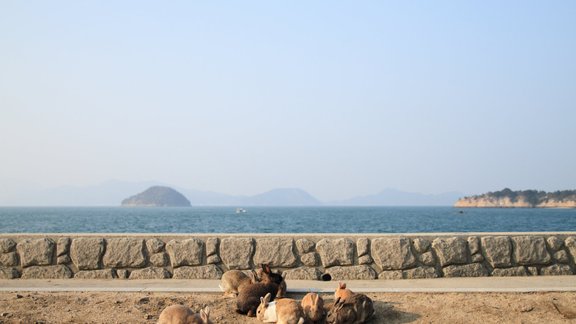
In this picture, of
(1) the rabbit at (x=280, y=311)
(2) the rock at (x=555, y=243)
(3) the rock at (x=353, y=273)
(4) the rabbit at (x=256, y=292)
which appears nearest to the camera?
(1) the rabbit at (x=280, y=311)

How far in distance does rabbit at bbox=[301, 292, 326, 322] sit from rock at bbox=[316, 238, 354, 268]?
2408 millimetres

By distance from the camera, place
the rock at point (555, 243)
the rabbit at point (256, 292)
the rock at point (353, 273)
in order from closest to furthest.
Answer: the rabbit at point (256, 292) < the rock at point (353, 273) < the rock at point (555, 243)

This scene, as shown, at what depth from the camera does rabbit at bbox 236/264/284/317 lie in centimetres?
870

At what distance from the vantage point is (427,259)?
10.9 m

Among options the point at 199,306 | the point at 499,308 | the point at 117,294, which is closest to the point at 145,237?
the point at 117,294

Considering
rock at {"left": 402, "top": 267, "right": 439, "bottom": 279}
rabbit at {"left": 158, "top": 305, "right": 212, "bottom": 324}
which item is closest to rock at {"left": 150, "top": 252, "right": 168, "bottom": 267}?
rabbit at {"left": 158, "top": 305, "right": 212, "bottom": 324}

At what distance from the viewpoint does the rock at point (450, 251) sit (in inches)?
430

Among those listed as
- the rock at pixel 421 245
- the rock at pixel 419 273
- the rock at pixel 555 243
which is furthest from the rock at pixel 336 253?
the rock at pixel 555 243

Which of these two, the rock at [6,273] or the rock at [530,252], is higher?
the rock at [530,252]

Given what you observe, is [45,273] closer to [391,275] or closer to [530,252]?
[391,275]

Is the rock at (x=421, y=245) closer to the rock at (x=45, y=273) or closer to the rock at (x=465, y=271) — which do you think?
the rock at (x=465, y=271)

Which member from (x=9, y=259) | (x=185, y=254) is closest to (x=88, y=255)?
(x=9, y=259)

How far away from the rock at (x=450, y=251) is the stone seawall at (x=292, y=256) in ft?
0.05

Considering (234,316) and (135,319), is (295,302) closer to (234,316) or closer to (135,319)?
(234,316)
